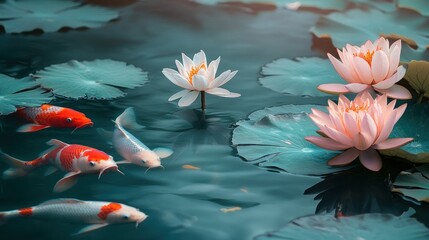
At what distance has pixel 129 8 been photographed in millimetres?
2961

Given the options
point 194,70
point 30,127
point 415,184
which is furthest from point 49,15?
point 415,184

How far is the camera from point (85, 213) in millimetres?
1489

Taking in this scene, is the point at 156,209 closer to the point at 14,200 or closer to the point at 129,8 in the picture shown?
the point at 14,200

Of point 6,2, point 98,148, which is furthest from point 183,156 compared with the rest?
point 6,2

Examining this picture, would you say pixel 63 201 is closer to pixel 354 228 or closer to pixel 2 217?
pixel 2 217

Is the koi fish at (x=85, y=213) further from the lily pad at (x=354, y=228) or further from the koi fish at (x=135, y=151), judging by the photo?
the lily pad at (x=354, y=228)

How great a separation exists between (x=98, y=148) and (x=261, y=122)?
0.51m

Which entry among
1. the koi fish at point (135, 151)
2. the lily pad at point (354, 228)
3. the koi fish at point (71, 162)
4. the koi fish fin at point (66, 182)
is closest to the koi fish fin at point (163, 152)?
the koi fish at point (135, 151)

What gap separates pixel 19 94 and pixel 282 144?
3.05 feet

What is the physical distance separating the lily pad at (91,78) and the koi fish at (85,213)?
653mm

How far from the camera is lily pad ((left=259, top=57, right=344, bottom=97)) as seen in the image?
2166mm

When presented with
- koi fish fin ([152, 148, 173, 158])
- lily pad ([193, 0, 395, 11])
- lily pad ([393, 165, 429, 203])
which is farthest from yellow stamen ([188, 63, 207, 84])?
lily pad ([193, 0, 395, 11])

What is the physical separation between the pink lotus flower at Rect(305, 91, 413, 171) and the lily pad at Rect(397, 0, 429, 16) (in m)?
1.32

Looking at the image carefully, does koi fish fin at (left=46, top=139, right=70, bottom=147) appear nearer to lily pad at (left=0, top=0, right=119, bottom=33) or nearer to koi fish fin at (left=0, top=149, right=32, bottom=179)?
koi fish fin at (left=0, top=149, right=32, bottom=179)
